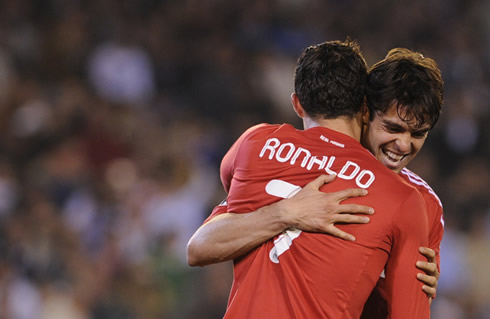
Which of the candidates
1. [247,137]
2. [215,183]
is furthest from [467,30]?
[247,137]

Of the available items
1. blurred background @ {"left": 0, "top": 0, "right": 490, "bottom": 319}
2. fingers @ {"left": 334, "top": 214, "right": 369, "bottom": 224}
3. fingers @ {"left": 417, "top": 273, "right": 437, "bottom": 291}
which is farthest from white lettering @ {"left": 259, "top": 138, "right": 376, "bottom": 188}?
blurred background @ {"left": 0, "top": 0, "right": 490, "bottom": 319}

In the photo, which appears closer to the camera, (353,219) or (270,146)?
(353,219)

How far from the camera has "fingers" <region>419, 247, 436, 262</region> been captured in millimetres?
2799

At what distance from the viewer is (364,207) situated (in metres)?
2.79

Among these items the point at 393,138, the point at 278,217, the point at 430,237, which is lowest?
the point at 430,237

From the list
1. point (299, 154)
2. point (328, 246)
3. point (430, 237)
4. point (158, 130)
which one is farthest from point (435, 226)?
point (158, 130)

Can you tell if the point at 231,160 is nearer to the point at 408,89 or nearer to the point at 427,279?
A: the point at 408,89

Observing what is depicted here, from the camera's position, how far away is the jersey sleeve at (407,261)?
2750 millimetres

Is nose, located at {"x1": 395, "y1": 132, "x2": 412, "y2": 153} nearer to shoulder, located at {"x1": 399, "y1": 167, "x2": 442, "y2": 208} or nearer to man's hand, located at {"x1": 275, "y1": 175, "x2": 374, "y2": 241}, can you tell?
shoulder, located at {"x1": 399, "y1": 167, "x2": 442, "y2": 208}

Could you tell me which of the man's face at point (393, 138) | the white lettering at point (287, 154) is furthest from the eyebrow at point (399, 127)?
the white lettering at point (287, 154)

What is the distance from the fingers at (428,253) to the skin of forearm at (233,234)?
0.44 meters

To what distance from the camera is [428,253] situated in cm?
281

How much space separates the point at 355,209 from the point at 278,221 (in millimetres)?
267

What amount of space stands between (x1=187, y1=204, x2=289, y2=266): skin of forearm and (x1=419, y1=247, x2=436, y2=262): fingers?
17.5 inches
